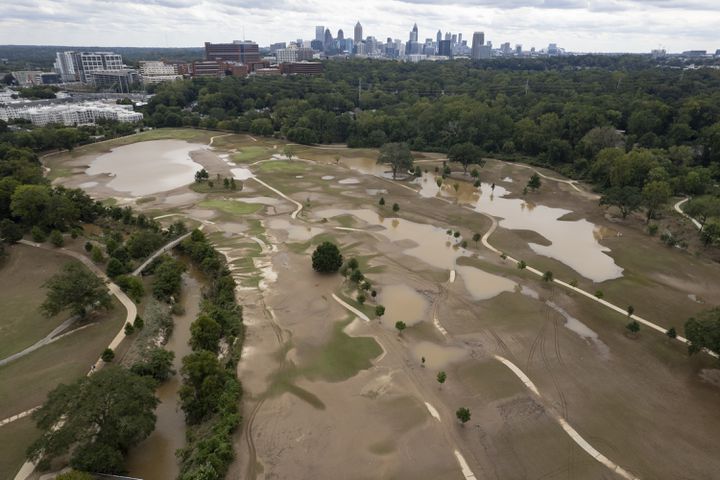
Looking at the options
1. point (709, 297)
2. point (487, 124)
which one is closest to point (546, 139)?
point (487, 124)

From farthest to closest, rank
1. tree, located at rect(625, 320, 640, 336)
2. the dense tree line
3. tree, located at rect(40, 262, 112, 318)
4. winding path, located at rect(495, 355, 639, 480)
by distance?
tree, located at rect(625, 320, 640, 336), tree, located at rect(40, 262, 112, 318), winding path, located at rect(495, 355, 639, 480), the dense tree line

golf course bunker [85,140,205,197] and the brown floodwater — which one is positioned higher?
golf course bunker [85,140,205,197]

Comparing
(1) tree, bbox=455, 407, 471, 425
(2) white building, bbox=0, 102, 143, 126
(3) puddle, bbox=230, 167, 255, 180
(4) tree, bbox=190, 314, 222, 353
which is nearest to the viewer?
(1) tree, bbox=455, 407, 471, 425

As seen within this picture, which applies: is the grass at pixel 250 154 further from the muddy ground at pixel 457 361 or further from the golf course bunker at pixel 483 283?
the golf course bunker at pixel 483 283

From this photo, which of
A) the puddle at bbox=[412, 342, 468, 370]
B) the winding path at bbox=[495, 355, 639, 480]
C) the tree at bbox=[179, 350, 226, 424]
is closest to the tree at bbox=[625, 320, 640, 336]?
the winding path at bbox=[495, 355, 639, 480]

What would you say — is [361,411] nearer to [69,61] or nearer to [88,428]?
[88,428]

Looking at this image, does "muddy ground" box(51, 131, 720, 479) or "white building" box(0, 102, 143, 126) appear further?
"white building" box(0, 102, 143, 126)

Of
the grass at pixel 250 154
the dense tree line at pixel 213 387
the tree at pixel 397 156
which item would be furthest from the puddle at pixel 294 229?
the grass at pixel 250 154

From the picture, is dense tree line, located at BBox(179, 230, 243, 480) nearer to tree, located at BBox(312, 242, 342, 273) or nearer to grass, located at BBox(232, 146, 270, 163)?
tree, located at BBox(312, 242, 342, 273)

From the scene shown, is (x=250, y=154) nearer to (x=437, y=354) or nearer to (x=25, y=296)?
(x=25, y=296)
